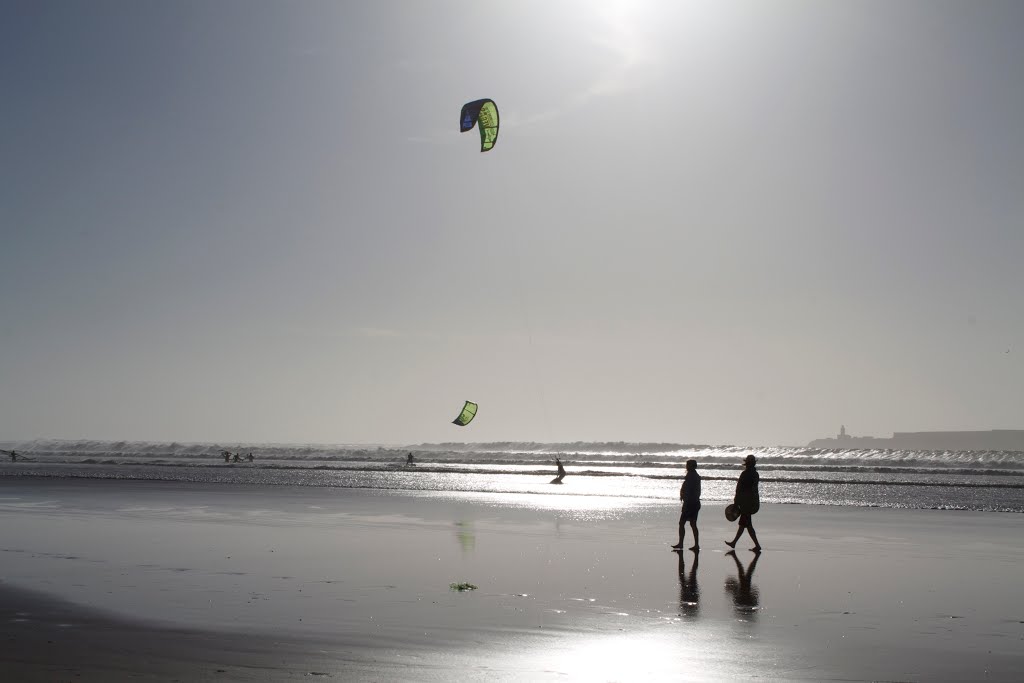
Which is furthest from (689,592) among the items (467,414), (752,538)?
(467,414)

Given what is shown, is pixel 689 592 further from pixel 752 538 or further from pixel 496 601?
pixel 752 538

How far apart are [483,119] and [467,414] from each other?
49.8 feet

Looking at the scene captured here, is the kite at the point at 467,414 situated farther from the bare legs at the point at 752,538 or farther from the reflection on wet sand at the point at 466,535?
the bare legs at the point at 752,538

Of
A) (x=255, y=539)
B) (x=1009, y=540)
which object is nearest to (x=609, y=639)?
(x=255, y=539)

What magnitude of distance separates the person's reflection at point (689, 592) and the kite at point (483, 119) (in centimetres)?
1430

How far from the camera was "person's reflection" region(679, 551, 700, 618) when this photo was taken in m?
10.2

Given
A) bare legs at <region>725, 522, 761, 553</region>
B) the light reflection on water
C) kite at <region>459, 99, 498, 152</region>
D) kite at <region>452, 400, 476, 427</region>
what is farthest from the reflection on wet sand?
kite at <region>452, 400, 476, 427</region>

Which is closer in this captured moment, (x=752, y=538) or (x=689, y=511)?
(x=752, y=538)

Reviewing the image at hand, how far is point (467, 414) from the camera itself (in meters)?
37.6

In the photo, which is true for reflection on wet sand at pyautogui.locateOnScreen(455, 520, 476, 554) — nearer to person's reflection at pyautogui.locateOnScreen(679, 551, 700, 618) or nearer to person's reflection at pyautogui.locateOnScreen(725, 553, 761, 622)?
person's reflection at pyautogui.locateOnScreen(679, 551, 700, 618)

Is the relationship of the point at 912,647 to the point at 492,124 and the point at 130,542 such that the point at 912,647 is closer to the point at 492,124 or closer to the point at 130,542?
the point at 130,542

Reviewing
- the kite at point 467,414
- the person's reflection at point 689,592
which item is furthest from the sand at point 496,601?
the kite at point 467,414

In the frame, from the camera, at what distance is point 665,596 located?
1119cm

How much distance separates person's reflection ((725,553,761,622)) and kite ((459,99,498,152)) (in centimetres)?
1479
